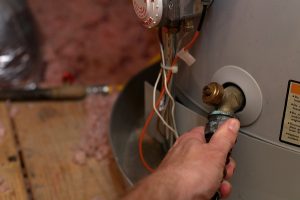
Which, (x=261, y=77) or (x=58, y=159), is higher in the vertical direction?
(x=261, y=77)

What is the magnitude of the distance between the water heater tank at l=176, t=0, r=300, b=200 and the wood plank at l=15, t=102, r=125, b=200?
1.16ft

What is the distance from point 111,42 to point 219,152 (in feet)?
3.18

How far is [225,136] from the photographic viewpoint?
639 millimetres

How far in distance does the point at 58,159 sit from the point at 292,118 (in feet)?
2.02

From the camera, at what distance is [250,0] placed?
2.14ft

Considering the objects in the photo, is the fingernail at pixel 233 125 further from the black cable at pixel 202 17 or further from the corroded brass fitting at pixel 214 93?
the black cable at pixel 202 17

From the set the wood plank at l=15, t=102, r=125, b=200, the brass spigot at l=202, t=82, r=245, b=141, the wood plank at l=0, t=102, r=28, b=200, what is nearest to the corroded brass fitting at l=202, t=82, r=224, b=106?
the brass spigot at l=202, t=82, r=245, b=141

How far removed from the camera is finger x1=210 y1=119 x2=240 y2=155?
63 centimetres

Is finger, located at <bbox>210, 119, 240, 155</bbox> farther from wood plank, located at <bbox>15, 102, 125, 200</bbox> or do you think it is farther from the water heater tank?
wood plank, located at <bbox>15, 102, 125, 200</bbox>

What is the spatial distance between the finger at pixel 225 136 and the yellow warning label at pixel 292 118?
94 millimetres

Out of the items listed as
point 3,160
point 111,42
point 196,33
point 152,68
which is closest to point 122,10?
point 111,42

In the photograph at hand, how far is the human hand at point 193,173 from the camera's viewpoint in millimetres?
589

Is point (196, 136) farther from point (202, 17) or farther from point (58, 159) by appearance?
point (58, 159)

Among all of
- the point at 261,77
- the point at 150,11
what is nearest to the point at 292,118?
the point at 261,77
